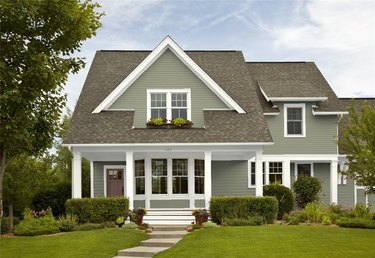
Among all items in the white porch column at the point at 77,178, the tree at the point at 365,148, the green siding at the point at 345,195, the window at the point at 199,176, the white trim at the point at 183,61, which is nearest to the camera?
the tree at the point at 365,148

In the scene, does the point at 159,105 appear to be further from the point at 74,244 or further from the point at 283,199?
the point at 74,244

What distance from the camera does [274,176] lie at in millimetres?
31734

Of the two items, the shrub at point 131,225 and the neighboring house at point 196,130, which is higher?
the neighboring house at point 196,130

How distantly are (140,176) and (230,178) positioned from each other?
5158mm

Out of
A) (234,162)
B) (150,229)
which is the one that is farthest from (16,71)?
(234,162)

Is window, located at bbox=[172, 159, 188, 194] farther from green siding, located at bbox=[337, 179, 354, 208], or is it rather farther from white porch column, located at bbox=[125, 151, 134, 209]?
green siding, located at bbox=[337, 179, 354, 208]

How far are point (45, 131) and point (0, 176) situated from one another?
210 cm

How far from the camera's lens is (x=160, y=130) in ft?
85.8

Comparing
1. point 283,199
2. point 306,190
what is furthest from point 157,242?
point 306,190

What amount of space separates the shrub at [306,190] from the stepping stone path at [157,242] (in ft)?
31.5

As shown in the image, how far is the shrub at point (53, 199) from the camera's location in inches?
1236

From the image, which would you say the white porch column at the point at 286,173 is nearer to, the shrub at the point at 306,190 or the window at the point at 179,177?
the shrub at the point at 306,190

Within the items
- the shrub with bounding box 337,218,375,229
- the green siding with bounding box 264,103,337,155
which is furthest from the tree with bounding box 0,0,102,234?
the green siding with bounding box 264,103,337,155

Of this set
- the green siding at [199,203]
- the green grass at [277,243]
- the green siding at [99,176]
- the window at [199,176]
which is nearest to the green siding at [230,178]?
the window at [199,176]
